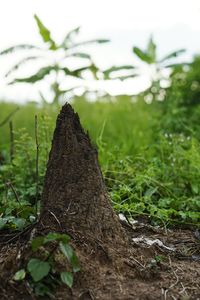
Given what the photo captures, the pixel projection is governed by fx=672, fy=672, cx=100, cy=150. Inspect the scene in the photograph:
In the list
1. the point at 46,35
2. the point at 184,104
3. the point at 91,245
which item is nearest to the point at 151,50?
the point at 46,35

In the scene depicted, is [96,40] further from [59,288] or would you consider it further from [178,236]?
[59,288]

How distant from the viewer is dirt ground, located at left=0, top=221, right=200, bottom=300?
2.89m

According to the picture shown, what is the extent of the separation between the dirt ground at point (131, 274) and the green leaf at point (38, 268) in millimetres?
85

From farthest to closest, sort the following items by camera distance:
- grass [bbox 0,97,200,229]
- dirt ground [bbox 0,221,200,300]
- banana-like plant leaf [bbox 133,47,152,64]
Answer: banana-like plant leaf [bbox 133,47,152,64] < grass [bbox 0,97,200,229] < dirt ground [bbox 0,221,200,300]

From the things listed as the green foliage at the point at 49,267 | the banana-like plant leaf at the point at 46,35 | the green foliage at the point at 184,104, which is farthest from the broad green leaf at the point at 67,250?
the banana-like plant leaf at the point at 46,35

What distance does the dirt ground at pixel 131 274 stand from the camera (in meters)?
2.89

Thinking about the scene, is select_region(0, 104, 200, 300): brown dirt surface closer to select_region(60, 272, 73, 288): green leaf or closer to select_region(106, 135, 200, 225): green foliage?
select_region(60, 272, 73, 288): green leaf

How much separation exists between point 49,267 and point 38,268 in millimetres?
47

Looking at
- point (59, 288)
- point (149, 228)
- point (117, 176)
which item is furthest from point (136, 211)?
point (59, 288)

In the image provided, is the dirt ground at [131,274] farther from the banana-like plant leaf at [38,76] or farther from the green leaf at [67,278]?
the banana-like plant leaf at [38,76]

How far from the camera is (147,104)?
775cm

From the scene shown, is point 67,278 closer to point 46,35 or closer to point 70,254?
point 70,254

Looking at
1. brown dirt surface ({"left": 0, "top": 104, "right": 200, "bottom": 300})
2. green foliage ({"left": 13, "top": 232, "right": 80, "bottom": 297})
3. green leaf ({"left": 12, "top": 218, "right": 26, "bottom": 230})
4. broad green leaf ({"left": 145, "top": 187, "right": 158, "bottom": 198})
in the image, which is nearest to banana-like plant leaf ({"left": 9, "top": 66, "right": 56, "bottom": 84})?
broad green leaf ({"left": 145, "top": 187, "right": 158, "bottom": 198})

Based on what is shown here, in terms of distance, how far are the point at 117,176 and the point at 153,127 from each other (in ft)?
4.57
